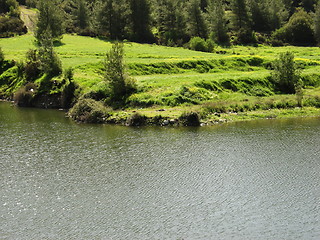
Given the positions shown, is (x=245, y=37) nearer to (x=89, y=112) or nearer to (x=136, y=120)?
(x=89, y=112)

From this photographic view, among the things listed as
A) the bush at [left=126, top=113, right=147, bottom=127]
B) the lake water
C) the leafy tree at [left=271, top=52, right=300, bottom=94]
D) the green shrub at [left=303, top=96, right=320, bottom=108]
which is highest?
the leafy tree at [left=271, top=52, right=300, bottom=94]

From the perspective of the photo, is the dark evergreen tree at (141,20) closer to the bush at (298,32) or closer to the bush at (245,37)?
the bush at (245,37)

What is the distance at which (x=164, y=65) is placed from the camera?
100 meters

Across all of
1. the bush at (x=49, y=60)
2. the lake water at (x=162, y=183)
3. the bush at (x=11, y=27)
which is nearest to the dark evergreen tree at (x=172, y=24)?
the bush at (x=11, y=27)

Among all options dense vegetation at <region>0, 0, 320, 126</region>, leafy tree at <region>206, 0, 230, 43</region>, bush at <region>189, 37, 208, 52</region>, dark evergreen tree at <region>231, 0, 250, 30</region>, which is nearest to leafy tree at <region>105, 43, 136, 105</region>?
dense vegetation at <region>0, 0, 320, 126</region>

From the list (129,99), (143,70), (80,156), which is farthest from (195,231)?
(143,70)

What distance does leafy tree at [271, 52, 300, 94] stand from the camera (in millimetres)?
84213

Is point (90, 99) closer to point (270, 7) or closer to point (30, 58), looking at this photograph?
A: point (30, 58)

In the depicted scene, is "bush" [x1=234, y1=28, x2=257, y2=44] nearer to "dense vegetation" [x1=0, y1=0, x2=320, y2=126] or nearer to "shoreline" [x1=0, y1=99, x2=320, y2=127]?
"dense vegetation" [x1=0, y1=0, x2=320, y2=126]

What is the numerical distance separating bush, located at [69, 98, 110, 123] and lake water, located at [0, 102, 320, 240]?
7.62 meters

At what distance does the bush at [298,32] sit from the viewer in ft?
481

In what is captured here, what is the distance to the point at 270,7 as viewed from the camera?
167m

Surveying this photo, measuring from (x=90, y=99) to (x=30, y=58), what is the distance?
3159cm

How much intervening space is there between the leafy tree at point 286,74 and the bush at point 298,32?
212 feet
